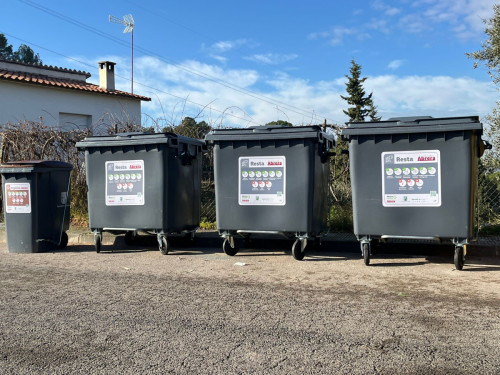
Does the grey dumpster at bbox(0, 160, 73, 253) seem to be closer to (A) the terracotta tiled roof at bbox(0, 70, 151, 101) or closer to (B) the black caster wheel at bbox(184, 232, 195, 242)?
(B) the black caster wheel at bbox(184, 232, 195, 242)

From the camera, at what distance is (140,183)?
6980 mm

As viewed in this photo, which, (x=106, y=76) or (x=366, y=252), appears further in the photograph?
(x=106, y=76)

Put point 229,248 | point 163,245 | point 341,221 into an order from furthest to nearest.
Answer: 1. point 341,221
2. point 163,245
3. point 229,248

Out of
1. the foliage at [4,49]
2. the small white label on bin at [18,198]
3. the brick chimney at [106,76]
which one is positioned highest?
the foliage at [4,49]

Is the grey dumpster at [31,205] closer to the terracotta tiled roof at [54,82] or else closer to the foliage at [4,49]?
the terracotta tiled roof at [54,82]

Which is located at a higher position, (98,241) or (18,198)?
(18,198)

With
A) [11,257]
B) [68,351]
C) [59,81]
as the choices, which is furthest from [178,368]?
[59,81]

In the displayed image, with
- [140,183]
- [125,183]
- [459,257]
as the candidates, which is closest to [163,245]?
[140,183]

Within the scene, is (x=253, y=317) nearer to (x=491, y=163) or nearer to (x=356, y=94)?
(x=491, y=163)

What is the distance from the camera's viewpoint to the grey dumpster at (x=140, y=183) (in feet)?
22.5

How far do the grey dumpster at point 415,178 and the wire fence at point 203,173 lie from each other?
1.99 m

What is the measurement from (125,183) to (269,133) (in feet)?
7.30

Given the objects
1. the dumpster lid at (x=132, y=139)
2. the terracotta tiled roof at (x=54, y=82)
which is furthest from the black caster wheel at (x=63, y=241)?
the terracotta tiled roof at (x=54, y=82)

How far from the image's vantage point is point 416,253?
21.3 feet
